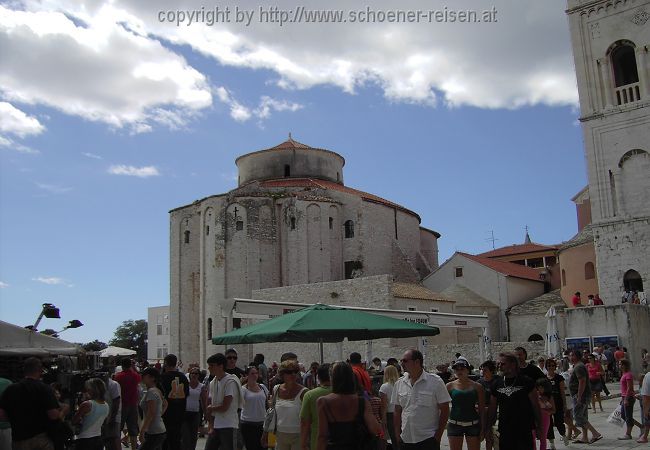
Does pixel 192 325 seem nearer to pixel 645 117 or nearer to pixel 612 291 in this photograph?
pixel 612 291

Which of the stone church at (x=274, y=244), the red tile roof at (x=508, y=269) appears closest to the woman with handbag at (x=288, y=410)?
the stone church at (x=274, y=244)

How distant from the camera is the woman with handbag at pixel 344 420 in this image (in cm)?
528

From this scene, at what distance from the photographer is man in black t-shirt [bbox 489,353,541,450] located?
7.15 meters

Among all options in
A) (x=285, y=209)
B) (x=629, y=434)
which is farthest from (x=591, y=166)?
(x=629, y=434)

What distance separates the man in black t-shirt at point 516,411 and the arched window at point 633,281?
2563 cm

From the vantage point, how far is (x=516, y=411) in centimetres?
→ 720

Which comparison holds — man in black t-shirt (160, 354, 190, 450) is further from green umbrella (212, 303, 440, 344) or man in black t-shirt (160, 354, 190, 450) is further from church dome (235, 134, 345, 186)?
church dome (235, 134, 345, 186)

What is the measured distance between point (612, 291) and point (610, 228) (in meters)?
2.95

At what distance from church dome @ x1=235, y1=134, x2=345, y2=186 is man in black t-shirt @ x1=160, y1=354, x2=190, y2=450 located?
39.3 metres

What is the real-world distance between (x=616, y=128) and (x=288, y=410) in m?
29.5

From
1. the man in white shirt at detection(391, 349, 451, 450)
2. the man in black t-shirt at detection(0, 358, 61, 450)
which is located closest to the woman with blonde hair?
the man in white shirt at detection(391, 349, 451, 450)

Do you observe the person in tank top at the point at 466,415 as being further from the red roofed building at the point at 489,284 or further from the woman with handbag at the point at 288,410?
the red roofed building at the point at 489,284

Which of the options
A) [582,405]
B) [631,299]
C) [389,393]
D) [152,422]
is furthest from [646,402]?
[631,299]

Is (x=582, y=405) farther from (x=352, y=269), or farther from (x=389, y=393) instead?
(x=352, y=269)
